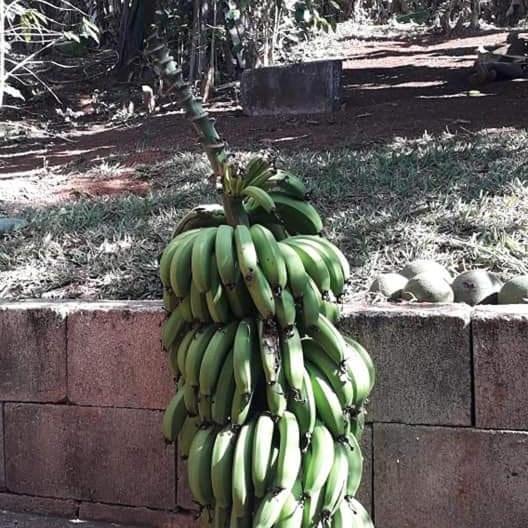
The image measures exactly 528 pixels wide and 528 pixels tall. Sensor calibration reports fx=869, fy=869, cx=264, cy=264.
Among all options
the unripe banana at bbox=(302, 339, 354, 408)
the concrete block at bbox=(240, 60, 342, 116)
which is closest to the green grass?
the unripe banana at bbox=(302, 339, 354, 408)

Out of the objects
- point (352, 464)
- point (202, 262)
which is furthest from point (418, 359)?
point (202, 262)

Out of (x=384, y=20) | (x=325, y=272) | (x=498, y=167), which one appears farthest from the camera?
(x=384, y=20)

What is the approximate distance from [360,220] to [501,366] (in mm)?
1770

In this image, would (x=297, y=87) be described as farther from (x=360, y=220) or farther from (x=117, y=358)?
(x=117, y=358)

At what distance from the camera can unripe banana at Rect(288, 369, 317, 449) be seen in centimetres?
308

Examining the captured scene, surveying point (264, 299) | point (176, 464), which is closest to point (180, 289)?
point (264, 299)

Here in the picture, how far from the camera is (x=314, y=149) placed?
7.52 m

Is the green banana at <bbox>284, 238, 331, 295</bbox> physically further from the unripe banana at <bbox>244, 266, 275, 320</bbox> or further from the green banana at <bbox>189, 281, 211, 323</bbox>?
the green banana at <bbox>189, 281, 211, 323</bbox>

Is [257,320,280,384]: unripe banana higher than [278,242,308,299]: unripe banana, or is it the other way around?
[278,242,308,299]: unripe banana

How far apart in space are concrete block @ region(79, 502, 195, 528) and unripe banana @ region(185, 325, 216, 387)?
144cm

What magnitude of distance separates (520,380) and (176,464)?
1.73 meters

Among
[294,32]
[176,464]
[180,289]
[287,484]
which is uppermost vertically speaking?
[294,32]

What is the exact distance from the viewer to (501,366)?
3.83 m

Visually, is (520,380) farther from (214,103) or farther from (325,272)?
(214,103)
